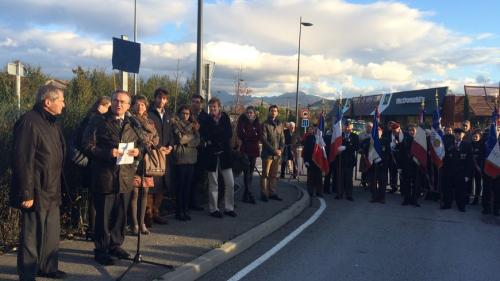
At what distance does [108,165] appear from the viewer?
5.87m

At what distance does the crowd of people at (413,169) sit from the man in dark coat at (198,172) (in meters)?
3.51

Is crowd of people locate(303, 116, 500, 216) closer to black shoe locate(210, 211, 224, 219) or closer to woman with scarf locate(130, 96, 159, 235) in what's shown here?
black shoe locate(210, 211, 224, 219)

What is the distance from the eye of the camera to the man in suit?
12.6 meters

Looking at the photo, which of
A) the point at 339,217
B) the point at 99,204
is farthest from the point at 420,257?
the point at 99,204

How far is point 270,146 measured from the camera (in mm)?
10898

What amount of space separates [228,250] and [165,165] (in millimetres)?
1818

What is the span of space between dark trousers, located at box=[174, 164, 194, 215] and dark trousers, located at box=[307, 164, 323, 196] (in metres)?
4.74

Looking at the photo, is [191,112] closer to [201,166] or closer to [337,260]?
[201,166]

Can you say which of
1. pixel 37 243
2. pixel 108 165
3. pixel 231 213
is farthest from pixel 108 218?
pixel 231 213

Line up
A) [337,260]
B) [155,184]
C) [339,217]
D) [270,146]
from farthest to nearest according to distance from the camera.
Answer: [270,146] → [339,217] → [155,184] → [337,260]

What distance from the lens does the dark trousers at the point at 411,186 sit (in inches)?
476

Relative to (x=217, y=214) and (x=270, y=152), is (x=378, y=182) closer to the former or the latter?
(x=270, y=152)

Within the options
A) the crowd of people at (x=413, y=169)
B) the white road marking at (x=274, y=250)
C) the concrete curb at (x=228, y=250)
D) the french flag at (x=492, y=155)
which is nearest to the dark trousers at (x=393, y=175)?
the crowd of people at (x=413, y=169)

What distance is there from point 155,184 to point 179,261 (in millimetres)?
1824
